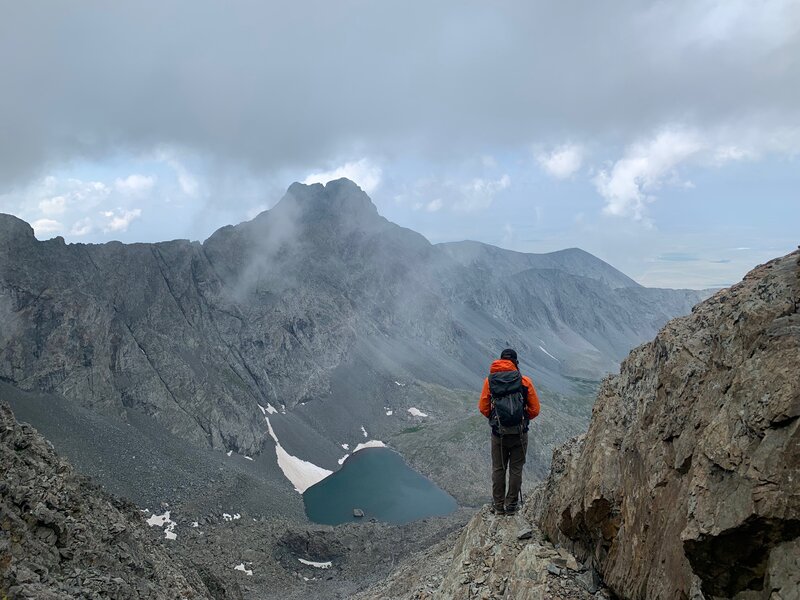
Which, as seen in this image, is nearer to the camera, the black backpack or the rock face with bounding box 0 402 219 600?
the black backpack

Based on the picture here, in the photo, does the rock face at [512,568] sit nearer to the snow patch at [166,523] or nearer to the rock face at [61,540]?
the rock face at [61,540]

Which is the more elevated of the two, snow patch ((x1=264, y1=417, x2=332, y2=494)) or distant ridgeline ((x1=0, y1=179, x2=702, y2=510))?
distant ridgeline ((x1=0, y1=179, x2=702, y2=510))

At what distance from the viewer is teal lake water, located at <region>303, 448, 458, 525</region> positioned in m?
102

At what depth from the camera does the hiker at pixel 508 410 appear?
13.4m

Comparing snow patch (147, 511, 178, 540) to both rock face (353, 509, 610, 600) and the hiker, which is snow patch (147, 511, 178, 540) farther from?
the hiker

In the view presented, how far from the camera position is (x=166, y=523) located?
77875 millimetres

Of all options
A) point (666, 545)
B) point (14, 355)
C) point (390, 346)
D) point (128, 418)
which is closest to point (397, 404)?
point (390, 346)

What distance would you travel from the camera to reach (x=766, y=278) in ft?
35.2

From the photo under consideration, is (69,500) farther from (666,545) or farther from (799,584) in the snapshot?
(799,584)

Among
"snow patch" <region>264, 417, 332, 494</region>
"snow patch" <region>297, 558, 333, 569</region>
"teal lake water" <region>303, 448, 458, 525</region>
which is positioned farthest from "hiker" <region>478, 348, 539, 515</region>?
"snow patch" <region>264, 417, 332, 494</region>

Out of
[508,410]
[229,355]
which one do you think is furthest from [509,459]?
[229,355]

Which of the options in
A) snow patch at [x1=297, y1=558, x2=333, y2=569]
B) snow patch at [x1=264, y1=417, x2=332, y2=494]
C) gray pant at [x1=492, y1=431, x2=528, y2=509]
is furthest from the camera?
snow patch at [x1=264, y1=417, x2=332, y2=494]

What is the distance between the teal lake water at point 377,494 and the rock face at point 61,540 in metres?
68.8

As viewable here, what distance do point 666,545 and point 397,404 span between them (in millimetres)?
154147
